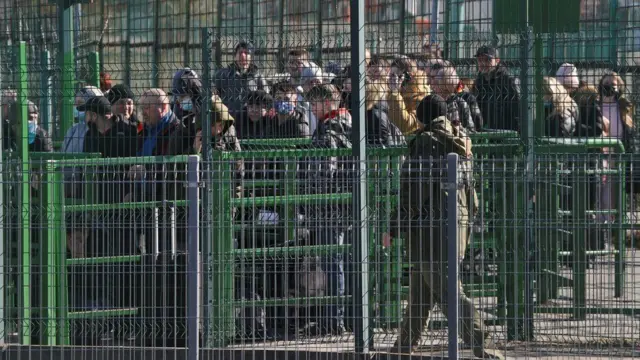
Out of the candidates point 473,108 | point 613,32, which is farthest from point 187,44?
point 613,32

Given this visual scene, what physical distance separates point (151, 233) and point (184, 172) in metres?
0.60

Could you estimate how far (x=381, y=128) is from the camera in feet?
33.3

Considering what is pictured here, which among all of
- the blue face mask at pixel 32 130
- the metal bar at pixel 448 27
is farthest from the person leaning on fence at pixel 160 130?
the metal bar at pixel 448 27

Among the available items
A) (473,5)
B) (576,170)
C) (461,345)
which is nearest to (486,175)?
(576,170)

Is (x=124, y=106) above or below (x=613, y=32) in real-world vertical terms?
below

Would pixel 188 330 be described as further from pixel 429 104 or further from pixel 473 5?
pixel 473 5

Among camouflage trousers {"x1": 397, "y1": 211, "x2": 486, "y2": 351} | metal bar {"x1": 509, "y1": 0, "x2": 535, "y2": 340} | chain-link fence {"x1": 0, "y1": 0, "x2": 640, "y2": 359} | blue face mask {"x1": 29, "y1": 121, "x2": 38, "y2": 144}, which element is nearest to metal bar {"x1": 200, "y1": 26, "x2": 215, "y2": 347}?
chain-link fence {"x1": 0, "y1": 0, "x2": 640, "y2": 359}

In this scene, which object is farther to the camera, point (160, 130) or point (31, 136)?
point (31, 136)

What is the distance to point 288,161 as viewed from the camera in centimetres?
883

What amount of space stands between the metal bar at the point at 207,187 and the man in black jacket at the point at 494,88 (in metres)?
2.10

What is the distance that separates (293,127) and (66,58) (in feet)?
6.83

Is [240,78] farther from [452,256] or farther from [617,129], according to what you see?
[617,129]

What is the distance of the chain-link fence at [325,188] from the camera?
9039 mm

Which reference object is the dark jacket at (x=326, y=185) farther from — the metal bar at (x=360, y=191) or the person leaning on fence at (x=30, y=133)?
the person leaning on fence at (x=30, y=133)
